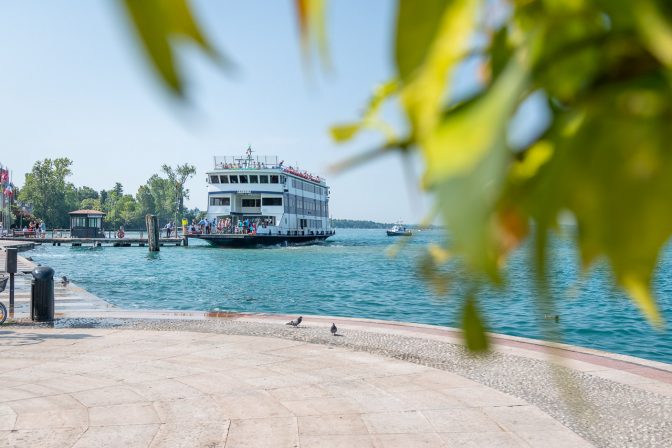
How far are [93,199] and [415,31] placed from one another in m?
176

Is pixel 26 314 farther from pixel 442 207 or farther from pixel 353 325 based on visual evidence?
pixel 442 207

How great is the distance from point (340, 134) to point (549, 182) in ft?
0.57

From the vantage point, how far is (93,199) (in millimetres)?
161500

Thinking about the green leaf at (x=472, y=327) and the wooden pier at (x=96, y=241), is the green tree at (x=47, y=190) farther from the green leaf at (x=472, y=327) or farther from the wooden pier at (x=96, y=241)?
the green leaf at (x=472, y=327)

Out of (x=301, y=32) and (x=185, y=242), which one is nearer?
(x=301, y=32)

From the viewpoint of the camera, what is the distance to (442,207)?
0.28 m

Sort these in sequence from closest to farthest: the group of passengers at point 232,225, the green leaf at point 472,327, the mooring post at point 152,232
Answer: the green leaf at point 472,327 → the mooring post at point 152,232 → the group of passengers at point 232,225

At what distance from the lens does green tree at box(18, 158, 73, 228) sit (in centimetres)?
11425

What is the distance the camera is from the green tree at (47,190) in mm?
114250

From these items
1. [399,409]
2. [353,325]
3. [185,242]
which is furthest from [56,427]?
[185,242]

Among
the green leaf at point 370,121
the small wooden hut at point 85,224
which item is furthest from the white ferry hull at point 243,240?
the green leaf at point 370,121

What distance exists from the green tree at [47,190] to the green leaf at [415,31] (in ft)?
426

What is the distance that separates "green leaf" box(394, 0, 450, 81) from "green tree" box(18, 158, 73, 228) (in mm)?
129730

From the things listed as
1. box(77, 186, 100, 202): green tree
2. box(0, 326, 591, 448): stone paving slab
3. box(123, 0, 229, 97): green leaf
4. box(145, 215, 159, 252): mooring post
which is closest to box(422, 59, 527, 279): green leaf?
box(123, 0, 229, 97): green leaf
